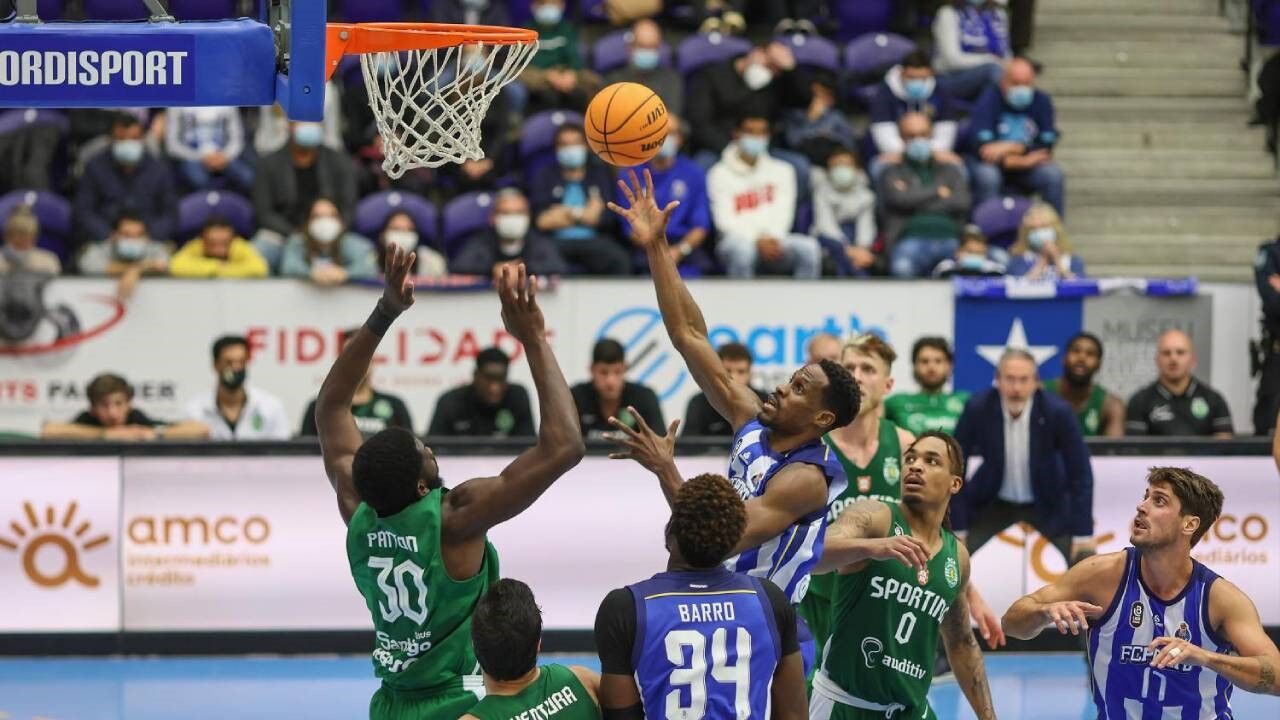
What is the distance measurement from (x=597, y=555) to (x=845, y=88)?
6998 millimetres

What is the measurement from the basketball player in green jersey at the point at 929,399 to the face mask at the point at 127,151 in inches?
264

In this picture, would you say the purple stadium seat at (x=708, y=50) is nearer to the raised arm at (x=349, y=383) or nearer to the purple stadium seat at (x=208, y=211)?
the purple stadium seat at (x=208, y=211)

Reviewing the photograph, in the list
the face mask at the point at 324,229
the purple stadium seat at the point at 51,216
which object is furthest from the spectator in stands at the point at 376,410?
the purple stadium seat at the point at 51,216

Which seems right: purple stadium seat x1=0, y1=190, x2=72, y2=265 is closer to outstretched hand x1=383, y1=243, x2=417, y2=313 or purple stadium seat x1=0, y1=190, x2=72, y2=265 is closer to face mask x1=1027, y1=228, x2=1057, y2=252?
face mask x1=1027, y1=228, x2=1057, y2=252

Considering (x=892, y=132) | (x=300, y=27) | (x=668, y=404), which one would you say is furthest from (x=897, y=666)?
(x=892, y=132)

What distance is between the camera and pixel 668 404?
14.2 meters

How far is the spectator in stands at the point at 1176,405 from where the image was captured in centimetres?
1220

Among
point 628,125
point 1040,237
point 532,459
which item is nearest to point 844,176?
point 1040,237

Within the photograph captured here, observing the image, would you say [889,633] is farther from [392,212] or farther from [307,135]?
[307,135]

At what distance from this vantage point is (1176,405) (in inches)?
484

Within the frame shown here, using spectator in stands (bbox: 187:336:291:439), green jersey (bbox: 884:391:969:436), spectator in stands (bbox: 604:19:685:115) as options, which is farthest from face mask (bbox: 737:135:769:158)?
spectator in stands (bbox: 187:336:291:439)

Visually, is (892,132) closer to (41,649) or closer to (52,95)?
(41,649)

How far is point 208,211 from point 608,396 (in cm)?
463

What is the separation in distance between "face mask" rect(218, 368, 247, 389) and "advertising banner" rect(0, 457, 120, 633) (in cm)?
103
